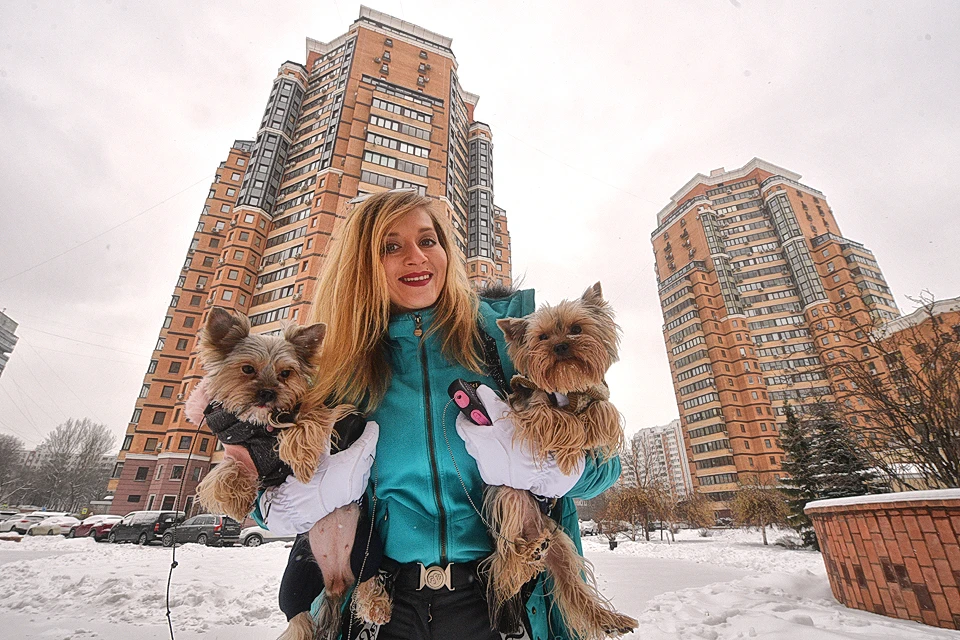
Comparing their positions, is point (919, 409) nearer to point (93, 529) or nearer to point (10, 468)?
point (93, 529)

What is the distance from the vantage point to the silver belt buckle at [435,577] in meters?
1.61

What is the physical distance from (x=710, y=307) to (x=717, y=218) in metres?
18.2

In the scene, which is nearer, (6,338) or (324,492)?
(324,492)

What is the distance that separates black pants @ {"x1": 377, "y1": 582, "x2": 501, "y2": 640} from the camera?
156cm

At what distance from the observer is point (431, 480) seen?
1.76 meters

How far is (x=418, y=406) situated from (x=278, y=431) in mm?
772

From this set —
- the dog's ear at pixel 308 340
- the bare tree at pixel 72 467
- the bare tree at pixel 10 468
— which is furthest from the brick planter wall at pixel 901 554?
the bare tree at pixel 72 467

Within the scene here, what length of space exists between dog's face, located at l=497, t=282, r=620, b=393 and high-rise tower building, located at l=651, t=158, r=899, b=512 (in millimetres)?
55375

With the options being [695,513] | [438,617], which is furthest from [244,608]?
[695,513]

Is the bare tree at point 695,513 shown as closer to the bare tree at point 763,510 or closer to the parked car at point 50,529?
the bare tree at point 763,510

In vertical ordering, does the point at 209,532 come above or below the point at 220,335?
below

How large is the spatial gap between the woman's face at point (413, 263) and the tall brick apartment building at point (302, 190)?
32.5m

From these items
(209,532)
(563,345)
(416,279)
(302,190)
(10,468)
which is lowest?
(209,532)

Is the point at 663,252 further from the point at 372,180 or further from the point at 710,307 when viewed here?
the point at 372,180
